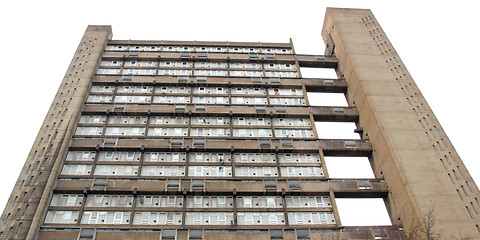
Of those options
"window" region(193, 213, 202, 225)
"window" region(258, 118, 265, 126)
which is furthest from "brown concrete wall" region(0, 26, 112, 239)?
"window" region(258, 118, 265, 126)

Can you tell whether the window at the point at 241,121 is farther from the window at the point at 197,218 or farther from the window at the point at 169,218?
the window at the point at 169,218

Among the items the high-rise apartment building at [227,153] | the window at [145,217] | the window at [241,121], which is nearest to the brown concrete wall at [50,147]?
the high-rise apartment building at [227,153]

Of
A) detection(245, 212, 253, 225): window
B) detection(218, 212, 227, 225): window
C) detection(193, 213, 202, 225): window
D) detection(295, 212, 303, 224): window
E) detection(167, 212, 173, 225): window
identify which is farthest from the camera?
detection(295, 212, 303, 224): window

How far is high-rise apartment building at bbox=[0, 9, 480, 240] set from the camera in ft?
122

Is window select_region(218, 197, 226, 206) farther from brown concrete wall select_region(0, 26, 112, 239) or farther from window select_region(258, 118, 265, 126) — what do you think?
brown concrete wall select_region(0, 26, 112, 239)

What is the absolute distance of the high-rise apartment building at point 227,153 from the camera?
3719 centimetres

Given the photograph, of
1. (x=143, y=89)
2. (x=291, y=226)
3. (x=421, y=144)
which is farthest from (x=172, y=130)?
(x=421, y=144)

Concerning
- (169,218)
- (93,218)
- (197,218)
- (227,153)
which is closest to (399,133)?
(227,153)

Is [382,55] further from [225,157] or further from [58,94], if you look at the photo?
[58,94]

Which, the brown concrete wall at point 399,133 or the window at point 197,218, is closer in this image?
the brown concrete wall at point 399,133

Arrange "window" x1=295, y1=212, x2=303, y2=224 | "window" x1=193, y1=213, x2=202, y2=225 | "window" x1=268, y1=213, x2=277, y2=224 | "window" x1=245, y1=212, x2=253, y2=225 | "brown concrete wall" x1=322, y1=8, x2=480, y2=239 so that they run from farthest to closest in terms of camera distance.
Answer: "window" x1=295, y1=212, x2=303, y2=224
"window" x1=268, y1=213, x2=277, y2=224
"window" x1=245, y1=212, x2=253, y2=225
"window" x1=193, y1=213, x2=202, y2=225
"brown concrete wall" x1=322, y1=8, x2=480, y2=239

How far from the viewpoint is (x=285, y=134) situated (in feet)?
158

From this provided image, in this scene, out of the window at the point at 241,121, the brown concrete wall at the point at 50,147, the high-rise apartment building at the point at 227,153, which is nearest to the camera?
the brown concrete wall at the point at 50,147

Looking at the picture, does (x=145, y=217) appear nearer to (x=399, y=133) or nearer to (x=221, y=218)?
(x=221, y=218)
